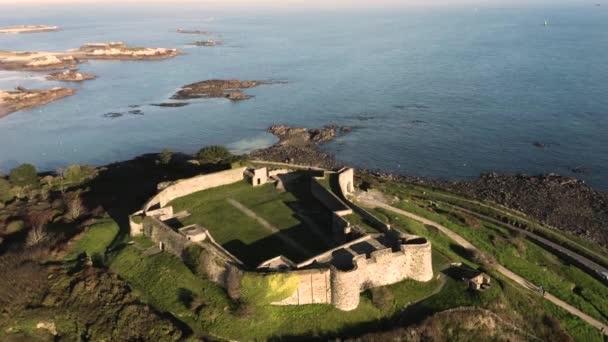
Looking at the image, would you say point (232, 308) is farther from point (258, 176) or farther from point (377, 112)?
point (377, 112)

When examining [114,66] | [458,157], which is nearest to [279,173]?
[458,157]

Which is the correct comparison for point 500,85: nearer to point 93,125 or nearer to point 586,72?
point 586,72

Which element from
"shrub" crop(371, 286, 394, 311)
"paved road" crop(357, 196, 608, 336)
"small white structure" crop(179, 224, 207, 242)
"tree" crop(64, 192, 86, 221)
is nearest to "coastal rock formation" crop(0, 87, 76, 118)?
"tree" crop(64, 192, 86, 221)

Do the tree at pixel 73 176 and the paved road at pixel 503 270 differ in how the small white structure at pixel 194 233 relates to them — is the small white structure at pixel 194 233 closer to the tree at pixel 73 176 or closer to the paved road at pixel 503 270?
the paved road at pixel 503 270

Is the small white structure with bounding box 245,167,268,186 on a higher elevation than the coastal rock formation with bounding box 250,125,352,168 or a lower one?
higher

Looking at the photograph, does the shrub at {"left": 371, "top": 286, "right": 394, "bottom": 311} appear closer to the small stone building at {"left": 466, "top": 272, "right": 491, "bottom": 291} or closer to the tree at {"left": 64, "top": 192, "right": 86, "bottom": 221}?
the small stone building at {"left": 466, "top": 272, "right": 491, "bottom": 291}
